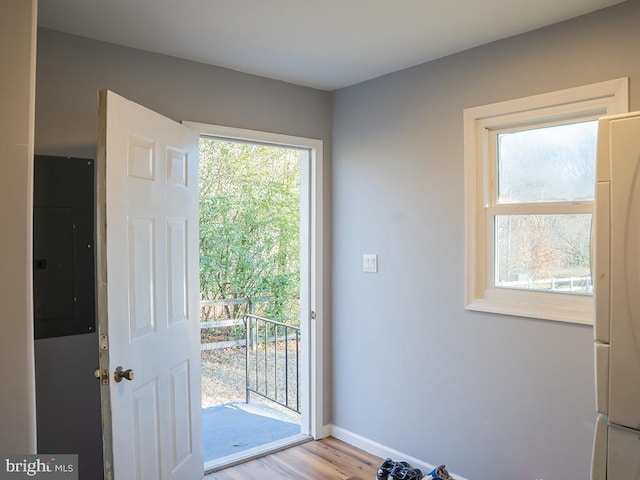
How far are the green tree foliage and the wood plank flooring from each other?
265cm

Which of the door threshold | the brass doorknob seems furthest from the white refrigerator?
the door threshold

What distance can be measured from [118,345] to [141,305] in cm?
24

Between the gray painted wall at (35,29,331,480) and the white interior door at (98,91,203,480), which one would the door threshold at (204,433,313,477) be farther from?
the gray painted wall at (35,29,331,480)

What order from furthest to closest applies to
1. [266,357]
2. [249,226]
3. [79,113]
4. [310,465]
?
[249,226]
[266,357]
[310,465]
[79,113]

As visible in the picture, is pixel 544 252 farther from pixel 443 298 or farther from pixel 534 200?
pixel 443 298

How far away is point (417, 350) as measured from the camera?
2.88m

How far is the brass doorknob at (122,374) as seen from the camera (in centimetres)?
190

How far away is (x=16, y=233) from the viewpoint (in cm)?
144

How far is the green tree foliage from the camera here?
5484 mm

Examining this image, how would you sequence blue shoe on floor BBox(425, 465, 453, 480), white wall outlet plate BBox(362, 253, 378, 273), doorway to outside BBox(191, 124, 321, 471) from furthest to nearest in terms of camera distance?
1. doorway to outside BBox(191, 124, 321, 471)
2. white wall outlet plate BBox(362, 253, 378, 273)
3. blue shoe on floor BBox(425, 465, 453, 480)

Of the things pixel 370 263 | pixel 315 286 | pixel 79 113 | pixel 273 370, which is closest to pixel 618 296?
pixel 370 263

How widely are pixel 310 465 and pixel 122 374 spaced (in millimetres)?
1570

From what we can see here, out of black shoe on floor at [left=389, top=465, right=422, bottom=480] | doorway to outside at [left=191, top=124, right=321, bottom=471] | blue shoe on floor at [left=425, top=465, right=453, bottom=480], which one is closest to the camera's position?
blue shoe on floor at [left=425, top=465, right=453, bottom=480]

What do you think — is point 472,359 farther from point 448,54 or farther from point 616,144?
point 448,54
